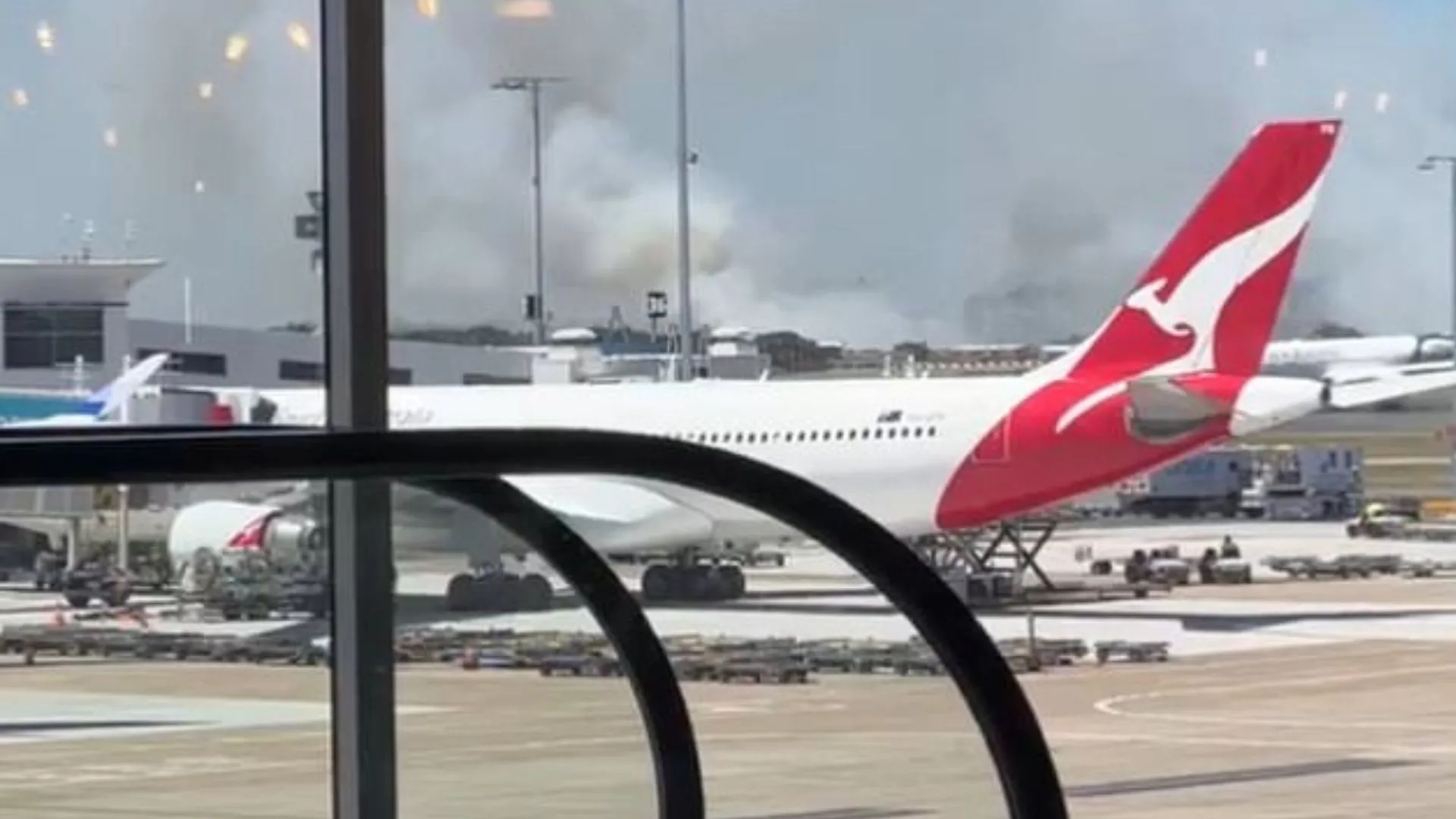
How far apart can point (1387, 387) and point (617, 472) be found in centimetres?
854

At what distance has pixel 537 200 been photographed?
6398 millimetres

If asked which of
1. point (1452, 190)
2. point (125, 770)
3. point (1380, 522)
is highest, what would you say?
point (1452, 190)

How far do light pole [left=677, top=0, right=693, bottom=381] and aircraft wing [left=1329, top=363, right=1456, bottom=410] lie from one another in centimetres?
226

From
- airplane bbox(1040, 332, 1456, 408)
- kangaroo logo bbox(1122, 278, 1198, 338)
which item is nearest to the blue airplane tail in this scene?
airplane bbox(1040, 332, 1456, 408)

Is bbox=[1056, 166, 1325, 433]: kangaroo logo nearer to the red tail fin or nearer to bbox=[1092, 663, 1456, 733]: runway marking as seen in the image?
the red tail fin

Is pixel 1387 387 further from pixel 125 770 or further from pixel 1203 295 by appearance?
pixel 125 770

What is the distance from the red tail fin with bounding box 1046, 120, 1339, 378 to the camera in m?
10.4

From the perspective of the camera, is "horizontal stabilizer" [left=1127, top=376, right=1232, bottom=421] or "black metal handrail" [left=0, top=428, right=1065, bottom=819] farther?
"horizontal stabilizer" [left=1127, top=376, right=1232, bottom=421]

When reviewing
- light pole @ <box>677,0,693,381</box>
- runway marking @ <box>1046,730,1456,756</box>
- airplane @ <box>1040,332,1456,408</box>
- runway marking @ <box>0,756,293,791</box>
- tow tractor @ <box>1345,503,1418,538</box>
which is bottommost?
runway marking @ <box>1046,730,1456,756</box>

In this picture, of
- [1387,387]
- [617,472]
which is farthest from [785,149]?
[617,472]

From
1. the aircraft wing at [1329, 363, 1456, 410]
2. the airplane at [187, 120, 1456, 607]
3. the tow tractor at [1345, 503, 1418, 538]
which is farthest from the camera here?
the tow tractor at [1345, 503, 1418, 538]

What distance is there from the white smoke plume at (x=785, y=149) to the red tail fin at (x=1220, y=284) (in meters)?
1.30

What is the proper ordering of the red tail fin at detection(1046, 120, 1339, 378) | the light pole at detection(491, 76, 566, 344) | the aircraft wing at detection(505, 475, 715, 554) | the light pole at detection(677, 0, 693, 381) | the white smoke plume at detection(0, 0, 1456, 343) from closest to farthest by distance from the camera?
the aircraft wing at detection(505, 475, 715, 554), the white smoke plume at detection(0, 0, 1456, 343), the light pole at detection(491, 76, 566, 344), the light pole at detection(677, 0, 693, 381), the red tail fin at detection(1046, 120, 1339, 378)

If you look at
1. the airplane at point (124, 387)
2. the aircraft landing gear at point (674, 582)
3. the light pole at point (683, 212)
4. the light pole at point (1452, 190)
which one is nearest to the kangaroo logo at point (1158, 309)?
the light pole at point (683, 212)
